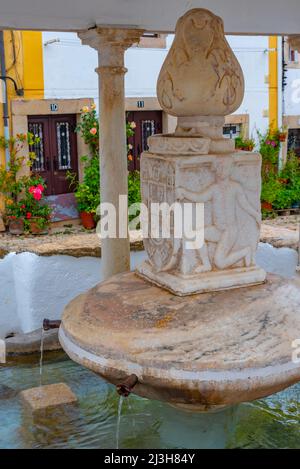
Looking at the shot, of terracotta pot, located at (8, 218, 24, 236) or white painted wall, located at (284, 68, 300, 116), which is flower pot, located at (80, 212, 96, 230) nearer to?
terracotta pot, located at (8, 218, 24, 236)

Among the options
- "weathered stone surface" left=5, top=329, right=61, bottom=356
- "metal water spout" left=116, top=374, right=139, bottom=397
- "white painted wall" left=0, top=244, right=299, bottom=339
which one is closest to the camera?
"metal water spout" left=116, top=374, right=139, bottom=397

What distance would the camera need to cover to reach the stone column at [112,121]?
5422 mm

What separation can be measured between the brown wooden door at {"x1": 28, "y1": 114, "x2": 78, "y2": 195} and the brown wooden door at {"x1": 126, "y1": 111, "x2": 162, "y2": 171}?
3.23 feet

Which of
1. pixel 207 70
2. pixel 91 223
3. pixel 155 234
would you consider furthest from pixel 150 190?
pixel 91 223

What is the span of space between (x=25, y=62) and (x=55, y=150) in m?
1.37

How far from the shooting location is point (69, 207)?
10.3 metres

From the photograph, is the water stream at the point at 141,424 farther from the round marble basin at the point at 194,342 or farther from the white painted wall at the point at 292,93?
the white painted wall at the point at 292,93

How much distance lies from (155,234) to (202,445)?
4.19 ft

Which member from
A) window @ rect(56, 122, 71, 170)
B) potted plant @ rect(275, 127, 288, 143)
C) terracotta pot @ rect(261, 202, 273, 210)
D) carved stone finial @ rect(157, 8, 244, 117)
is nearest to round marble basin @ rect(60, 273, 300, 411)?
carved stone finial @ rect(157, 8, 244, 117)

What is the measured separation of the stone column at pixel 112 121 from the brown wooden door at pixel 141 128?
5.17 m

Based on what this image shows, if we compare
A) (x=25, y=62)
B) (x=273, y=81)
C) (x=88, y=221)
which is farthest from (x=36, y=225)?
(x=273, y=81)

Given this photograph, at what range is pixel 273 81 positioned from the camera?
11.9 m

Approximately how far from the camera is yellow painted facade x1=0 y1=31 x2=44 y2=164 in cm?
945

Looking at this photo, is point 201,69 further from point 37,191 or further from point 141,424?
point 37,191
